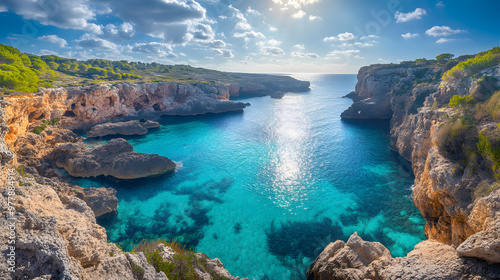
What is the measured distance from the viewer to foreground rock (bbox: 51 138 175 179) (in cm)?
3009

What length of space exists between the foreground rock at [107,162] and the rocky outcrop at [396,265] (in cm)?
2454

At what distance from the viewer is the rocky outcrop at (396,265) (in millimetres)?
9305

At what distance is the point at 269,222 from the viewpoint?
2248 cm

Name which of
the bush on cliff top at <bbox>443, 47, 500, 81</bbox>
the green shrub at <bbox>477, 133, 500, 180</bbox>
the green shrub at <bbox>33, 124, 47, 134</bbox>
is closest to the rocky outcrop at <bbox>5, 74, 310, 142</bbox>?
the green shrub at <bbox>33, 124, 47, 134</bbox>

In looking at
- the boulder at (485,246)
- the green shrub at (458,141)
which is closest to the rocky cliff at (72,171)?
the boulder at (485,246)

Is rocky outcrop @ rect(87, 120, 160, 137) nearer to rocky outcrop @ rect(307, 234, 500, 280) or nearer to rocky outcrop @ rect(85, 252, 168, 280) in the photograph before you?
rocky outcrop @ rect(85, 252, 168, 280)

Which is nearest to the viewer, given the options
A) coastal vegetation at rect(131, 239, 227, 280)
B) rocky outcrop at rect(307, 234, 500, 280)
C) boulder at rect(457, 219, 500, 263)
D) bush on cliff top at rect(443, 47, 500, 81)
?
boulder at rect(457, 219, 500, 263)

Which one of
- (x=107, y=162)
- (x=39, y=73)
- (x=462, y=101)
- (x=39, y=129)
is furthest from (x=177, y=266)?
(x=39, y=73)

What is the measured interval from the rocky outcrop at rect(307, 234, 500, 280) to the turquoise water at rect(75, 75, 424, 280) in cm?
330

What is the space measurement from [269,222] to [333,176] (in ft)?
45.7

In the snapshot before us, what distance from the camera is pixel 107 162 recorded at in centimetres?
3112

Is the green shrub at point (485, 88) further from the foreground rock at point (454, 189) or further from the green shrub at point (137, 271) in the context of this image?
the green shrub at point (137, 271)

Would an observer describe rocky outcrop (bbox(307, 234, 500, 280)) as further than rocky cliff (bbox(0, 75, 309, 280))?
Yes

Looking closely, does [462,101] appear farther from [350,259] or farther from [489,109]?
[350,259]
